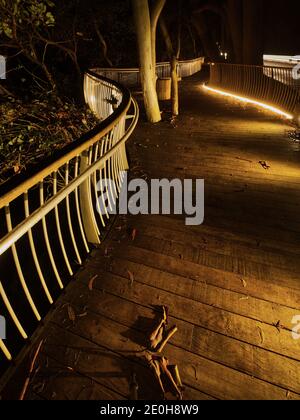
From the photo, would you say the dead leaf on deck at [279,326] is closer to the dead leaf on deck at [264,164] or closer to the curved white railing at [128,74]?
the dead leaf on deck at [264,164]

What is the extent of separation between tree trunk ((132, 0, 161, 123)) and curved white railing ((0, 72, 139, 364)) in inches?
72.7

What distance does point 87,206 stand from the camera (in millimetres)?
3633

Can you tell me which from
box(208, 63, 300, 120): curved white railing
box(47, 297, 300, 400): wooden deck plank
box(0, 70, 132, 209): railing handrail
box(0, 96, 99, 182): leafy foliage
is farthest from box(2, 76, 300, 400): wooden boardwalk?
box(208, 63, 300, 120): curved white railing

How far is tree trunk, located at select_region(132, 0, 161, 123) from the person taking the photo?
8.50m

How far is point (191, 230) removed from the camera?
4.13 metres

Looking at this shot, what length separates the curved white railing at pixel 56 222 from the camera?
2277mm

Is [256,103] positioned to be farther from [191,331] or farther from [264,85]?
[191,331]

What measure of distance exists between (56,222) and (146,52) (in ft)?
25.9

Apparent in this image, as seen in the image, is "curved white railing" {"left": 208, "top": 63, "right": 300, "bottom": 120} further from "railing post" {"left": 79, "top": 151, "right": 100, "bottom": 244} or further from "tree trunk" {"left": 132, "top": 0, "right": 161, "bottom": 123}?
"railing post" {"left": 79, "top": 151, "right": 100, "bottom": 244}

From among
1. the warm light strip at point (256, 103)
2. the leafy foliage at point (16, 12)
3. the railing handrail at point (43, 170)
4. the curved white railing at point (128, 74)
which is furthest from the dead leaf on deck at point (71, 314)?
the curved white railing at point (128, 74)
